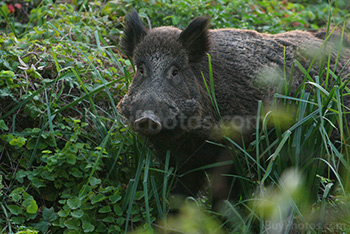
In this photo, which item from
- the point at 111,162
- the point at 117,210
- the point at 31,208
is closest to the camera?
the point at 31,208

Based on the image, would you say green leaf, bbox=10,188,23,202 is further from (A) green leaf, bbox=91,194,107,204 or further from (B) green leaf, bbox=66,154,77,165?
(A) green leaf, bbox=91,194,107,204

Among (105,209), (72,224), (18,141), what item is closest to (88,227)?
(72,224)

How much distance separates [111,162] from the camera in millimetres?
4195

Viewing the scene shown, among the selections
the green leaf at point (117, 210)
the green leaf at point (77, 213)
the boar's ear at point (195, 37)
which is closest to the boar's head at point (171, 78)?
the boar's ear at point (195, 37)

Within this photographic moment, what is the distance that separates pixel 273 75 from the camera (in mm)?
4254

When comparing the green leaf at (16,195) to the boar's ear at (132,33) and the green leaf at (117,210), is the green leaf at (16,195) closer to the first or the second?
the green leaf at (117,210)

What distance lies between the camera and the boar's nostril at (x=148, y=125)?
131 inches

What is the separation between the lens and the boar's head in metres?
3.61

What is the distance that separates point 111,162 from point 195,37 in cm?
132

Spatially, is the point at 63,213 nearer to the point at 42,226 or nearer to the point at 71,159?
the point at 42,226

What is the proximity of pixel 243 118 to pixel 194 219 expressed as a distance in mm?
1211

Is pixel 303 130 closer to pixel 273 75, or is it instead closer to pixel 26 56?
pixel 273 75

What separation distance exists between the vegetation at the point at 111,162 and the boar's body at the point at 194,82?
0.77 ft

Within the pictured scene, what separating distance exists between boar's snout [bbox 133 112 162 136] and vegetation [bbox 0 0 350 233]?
35cm
